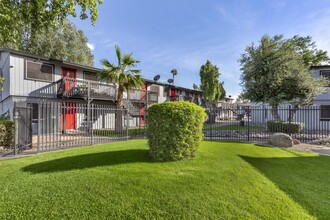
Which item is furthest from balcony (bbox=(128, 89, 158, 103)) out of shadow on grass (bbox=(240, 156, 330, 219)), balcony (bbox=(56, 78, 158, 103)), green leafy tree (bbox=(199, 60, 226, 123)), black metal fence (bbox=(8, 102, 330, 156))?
shadow on grass (bbox=(240, 156, 330, 219))

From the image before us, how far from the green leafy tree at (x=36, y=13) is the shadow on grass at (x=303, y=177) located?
351 inches

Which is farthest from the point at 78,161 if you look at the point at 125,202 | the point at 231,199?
the point at 231,199

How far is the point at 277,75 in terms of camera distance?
519 inches

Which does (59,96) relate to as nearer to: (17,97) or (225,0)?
(17,97)

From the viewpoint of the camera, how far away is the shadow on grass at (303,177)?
381 cm

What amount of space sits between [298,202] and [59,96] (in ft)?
54.7

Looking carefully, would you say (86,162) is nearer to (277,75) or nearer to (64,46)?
(277,75)

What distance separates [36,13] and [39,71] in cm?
781

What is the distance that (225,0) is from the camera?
11.5 m

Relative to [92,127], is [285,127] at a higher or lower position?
lower

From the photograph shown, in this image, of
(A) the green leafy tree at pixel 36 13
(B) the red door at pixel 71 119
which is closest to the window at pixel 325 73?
(A) the green leafy tree at pixel 36 13

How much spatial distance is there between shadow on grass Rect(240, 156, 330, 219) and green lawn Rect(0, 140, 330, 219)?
0.02 metres

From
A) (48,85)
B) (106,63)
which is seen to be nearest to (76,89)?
(48,85)

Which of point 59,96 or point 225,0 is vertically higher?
point 225,0
